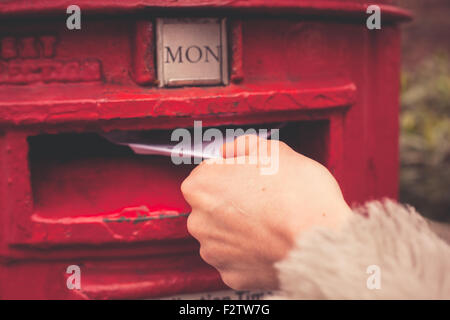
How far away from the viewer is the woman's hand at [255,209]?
97 cm

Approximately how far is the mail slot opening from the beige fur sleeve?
46 cm

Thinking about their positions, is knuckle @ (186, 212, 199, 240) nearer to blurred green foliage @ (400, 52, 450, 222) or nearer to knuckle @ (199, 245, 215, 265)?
knuckle @ (199, 245, 215, 265)

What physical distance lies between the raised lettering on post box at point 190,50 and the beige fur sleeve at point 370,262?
55 cm

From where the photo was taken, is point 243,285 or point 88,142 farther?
point 88,142

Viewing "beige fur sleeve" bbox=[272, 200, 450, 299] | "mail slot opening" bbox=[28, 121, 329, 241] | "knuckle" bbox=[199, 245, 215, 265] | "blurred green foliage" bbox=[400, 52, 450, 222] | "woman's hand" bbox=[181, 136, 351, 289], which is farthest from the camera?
"blurred green foliage" bbox=[400, 52, 450, 222]

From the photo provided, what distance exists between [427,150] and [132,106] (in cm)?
266

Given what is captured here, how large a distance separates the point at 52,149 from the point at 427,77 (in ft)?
13.5

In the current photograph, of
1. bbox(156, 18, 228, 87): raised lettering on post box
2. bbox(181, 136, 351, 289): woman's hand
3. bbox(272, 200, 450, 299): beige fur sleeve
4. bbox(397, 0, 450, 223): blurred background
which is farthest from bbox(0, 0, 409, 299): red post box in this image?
bbox(397, 0, 450, 223): blurred background

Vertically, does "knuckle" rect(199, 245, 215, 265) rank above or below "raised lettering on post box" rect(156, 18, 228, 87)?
below

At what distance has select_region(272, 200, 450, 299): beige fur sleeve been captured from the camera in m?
0.80

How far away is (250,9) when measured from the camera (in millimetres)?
1221

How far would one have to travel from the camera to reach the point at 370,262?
82 centimetres

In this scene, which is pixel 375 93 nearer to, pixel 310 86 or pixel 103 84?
pixel 310 86

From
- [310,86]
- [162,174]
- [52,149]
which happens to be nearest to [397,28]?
[310,86]
